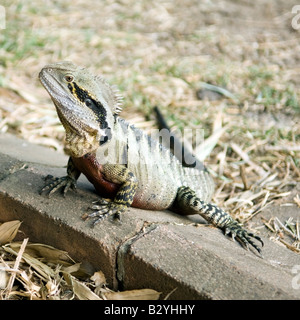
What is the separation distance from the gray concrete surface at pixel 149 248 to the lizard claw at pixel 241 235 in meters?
0.08

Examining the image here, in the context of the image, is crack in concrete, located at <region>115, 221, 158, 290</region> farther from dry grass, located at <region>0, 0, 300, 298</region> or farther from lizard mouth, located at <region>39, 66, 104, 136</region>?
dry grass, located at <region>0, 0, 300, 298</region>

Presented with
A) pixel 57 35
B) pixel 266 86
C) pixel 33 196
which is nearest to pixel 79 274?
pixel 33 196

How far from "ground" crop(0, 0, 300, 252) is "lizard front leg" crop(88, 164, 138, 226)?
1.51m

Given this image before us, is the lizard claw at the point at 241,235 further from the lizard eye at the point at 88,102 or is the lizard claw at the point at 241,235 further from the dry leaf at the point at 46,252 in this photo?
the lizard eye at the point at 88,102

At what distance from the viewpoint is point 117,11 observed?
9.66 meters

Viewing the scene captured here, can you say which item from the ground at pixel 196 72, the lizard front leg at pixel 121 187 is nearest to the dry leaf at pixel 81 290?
the lizard front leg at pixel 121 187

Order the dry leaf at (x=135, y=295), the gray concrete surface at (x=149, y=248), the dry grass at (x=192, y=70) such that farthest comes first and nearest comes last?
1. the dry grass at (x=192, y=70)
2. the dry leaf at (x=135, y=295)
3. the gray concrete surface at (x=149, y=248)

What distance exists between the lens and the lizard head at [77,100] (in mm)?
3324

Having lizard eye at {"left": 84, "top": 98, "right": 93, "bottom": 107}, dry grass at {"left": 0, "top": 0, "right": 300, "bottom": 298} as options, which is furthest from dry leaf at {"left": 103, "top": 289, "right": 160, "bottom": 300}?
dry grass at {"left": 0, "top": 0, "right": 300, "bottom": 298}

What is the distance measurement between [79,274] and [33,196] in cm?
76

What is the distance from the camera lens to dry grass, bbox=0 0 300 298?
5520 mm

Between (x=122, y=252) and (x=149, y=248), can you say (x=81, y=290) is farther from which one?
(x=149, y=248)
